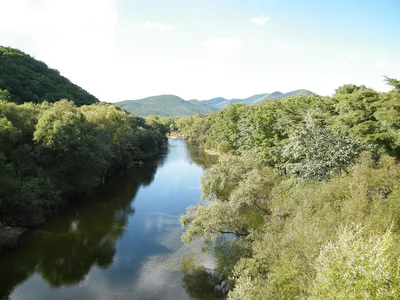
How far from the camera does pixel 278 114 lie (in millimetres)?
48156

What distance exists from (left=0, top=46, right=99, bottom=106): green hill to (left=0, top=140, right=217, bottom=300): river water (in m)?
35.7

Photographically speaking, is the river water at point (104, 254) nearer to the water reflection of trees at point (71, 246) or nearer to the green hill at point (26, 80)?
the water reflection of trees at point (71, 246)

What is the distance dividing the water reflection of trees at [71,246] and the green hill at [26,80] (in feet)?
112

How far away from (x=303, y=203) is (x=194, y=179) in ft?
125

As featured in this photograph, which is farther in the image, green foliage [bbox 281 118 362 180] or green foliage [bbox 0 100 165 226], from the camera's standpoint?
green foliage [bbox 0 100 165 226]

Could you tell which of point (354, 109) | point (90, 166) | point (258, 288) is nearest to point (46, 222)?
point (90, 166)

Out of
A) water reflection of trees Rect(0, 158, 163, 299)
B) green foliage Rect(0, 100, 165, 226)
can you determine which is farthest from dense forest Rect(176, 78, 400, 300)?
green foliage Rect(0, 100, 165, 226)

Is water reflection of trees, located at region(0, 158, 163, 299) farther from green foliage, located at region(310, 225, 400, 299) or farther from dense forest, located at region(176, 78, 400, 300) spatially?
green foliage, located at region(310, 225, 400, 299)

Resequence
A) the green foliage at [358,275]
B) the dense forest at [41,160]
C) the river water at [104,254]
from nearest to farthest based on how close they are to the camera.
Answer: the green foliage at [358,275] → the river water at [104,254] → the dense forest at [41,160]

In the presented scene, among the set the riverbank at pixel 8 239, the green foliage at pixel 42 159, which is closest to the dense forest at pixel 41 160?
the green foliage at pixel 42 159

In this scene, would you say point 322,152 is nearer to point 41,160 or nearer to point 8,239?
point 8,239

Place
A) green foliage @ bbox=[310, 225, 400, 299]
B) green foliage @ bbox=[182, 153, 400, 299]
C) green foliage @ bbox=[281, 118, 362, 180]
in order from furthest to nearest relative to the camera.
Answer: green foliage @ bbox=[281, 118, 362, 180] → green foliage @ bbox=[182, 153, 400, 299] → green foliage @ bbox=[310, 225, 400, 299]

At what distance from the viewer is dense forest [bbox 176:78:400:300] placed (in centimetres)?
1129

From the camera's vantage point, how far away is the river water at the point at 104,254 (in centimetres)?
2223
